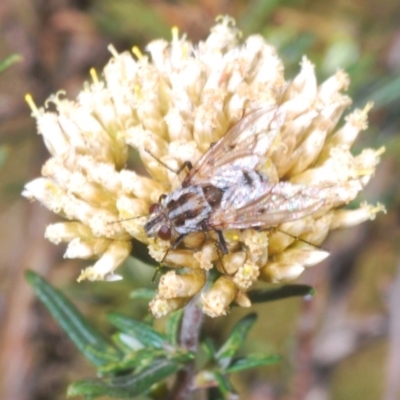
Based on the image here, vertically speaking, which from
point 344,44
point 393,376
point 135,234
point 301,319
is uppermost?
point 344,44

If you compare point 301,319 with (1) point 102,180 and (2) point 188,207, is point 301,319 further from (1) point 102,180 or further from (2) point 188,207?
(1) point 102,180

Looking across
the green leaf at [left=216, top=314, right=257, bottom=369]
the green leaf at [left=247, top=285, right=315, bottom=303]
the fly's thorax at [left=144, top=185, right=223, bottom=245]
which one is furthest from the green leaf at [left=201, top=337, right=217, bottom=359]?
the fly's thorax at [left=144, top=185, right=223, bottom=245]

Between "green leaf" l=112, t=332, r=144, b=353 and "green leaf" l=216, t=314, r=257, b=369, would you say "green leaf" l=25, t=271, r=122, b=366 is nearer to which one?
"green leaf" l=112, t=332, r=144, b=353

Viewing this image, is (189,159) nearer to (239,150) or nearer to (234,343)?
(239,150)

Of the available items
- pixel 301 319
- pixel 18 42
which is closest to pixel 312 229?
pixel 301 319

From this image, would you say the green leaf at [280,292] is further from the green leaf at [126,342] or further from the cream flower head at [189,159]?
the green leaf at [126,342]

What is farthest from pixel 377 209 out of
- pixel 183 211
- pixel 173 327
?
pixel 173 327

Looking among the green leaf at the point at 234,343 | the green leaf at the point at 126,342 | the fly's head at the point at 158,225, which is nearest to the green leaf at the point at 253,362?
the green leaf at the point at 234,343
